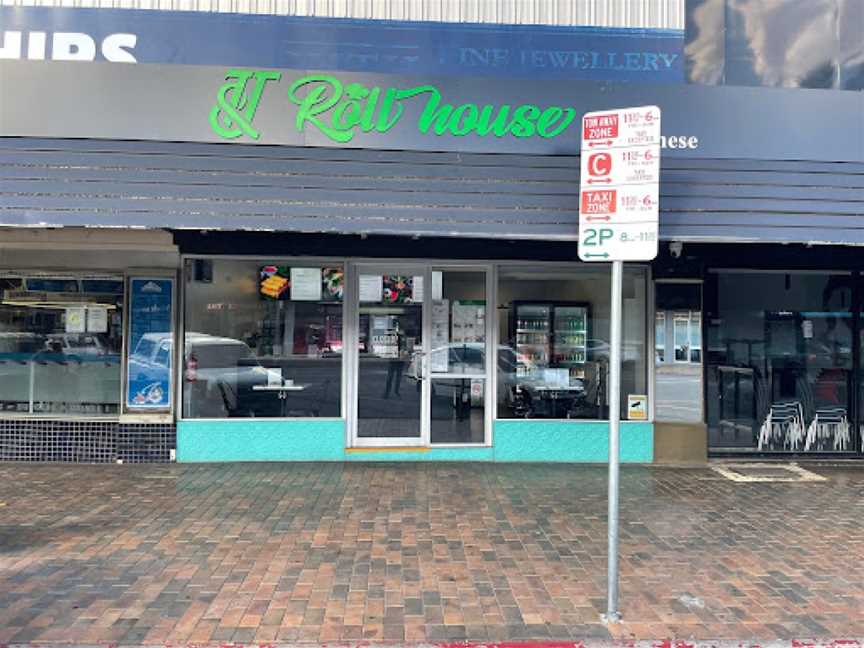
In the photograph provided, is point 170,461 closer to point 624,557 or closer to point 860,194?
point 624,557

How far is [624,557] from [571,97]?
441 centimetres

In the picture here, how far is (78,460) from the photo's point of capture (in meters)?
8.06

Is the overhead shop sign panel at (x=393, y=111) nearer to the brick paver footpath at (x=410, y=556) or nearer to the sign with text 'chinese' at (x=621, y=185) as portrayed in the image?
the sign with text 'chinese' at (x=621, y=185)

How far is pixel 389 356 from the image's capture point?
8.47 m

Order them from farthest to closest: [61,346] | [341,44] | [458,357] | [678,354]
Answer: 1. [458,357]
2. [678,354]
3. [61,346]
4. [341,44]

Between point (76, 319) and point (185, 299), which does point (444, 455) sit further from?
point (76, 319)

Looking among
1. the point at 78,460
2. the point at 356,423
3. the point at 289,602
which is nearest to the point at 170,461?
the point at 78,460

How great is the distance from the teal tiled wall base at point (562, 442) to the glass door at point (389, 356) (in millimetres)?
1036

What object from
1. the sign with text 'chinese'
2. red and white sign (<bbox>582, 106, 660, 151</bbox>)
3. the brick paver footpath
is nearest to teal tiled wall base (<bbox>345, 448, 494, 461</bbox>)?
the brick paver footpath

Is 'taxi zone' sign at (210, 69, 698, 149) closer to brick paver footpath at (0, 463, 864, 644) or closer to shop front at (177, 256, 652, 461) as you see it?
shop front at (177, 256, 652, 461)

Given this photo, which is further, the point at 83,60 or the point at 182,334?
the point at 182,334

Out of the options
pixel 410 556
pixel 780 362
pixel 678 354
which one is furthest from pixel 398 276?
pixel 780 362

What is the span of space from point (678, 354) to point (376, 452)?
12.3 feet

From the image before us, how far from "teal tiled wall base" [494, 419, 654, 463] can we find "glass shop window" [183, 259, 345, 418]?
6.70ft
